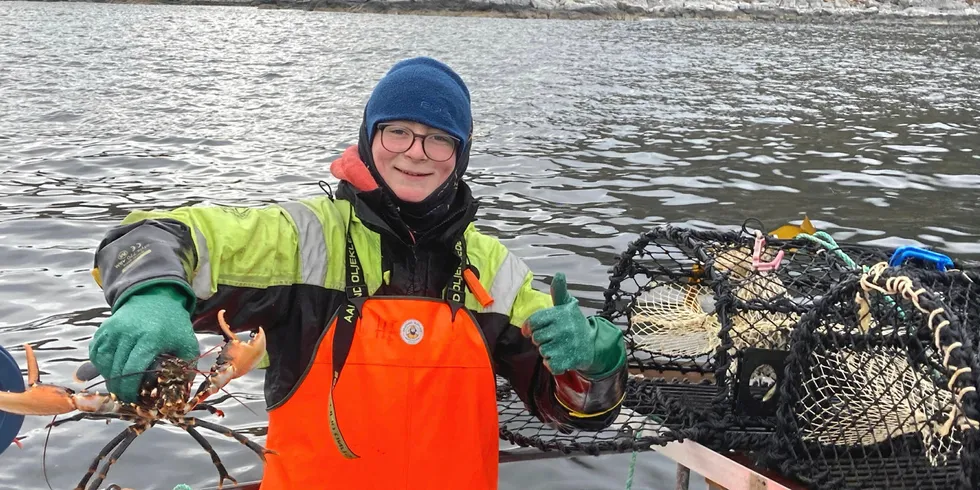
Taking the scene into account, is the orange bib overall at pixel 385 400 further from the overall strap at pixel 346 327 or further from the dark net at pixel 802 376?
the dark net at pixel 802 376

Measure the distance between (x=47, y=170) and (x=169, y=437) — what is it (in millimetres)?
7668

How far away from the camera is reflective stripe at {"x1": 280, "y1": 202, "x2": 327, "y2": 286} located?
9.92 ft

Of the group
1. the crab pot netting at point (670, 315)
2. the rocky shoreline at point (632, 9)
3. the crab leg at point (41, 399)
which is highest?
the rocky shoreline at point (632, 9)

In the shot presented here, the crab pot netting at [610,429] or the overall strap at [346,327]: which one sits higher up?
the overall strap at [346,327]

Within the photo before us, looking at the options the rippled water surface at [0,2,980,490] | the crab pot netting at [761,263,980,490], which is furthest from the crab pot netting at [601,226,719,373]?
the rippled water surface at [0,2,980,490]

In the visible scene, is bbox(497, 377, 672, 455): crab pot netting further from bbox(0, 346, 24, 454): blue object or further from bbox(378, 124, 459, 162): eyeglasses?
bbox(0, 346, 24, 454): blue object

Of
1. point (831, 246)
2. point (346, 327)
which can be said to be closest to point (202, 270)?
point (346, 327)

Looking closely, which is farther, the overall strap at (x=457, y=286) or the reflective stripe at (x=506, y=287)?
the reflective stripe at (x=506, y=287)

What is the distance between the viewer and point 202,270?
107 inches

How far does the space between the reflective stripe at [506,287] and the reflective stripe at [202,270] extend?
104cm

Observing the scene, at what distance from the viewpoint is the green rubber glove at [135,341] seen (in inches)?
86.2

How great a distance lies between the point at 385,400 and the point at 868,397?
2.24 meters

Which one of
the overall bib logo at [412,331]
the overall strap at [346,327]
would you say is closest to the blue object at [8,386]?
the overall strap at [346,327]

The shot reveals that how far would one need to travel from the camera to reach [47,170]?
37.8 ft
